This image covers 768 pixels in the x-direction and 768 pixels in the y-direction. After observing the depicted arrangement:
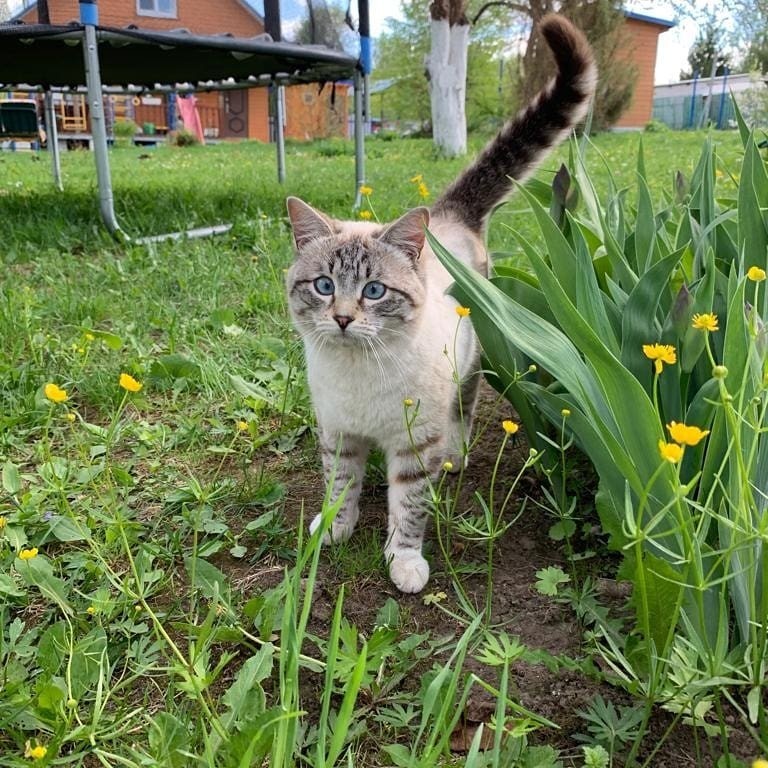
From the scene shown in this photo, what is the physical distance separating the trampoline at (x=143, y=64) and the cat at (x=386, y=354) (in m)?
2.60

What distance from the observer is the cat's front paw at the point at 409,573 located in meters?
1.49

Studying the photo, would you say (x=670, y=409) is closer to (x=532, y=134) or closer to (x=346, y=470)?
(x=346, y=470)

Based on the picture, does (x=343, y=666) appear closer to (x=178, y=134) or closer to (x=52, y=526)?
(x=52, y=526)

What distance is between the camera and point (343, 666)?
3.79ft

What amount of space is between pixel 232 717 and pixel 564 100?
1.91m

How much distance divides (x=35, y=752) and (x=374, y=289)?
116 cm

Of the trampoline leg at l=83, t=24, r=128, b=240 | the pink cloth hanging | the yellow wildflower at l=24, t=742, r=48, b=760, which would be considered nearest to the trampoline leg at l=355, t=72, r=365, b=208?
the trampoline leg at l=83, t=24, r=128, b=240

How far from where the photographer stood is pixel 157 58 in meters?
5.02

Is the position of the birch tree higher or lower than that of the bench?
higher

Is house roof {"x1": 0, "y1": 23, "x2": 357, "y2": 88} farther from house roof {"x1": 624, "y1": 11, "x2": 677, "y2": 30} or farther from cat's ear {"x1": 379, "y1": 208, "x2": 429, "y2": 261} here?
house roof {"x1": 624, "y1": 11, "x2": 677, "y2": 30}

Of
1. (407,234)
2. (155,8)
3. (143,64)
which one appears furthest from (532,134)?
(143,64)

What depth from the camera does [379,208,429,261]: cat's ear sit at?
1729 mm

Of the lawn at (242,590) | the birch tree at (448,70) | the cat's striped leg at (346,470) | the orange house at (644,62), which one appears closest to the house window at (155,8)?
the lawn at (242,590)

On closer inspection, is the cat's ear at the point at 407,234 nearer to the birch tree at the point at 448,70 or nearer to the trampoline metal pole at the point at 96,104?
the trampoline metal pole at the point at 96,104
